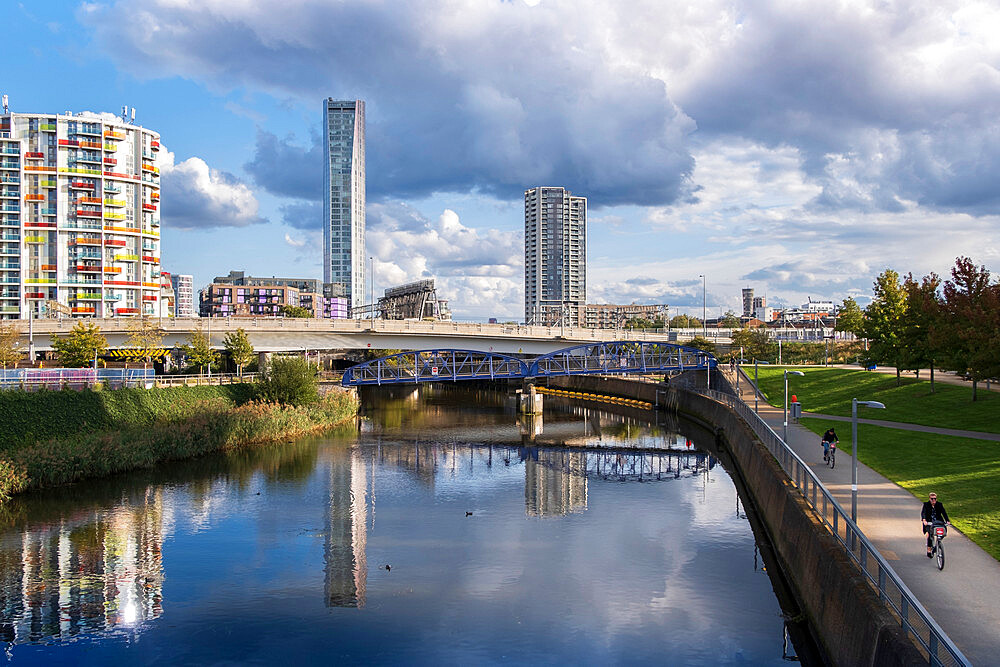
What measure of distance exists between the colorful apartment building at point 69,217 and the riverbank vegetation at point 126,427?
56.2 metres

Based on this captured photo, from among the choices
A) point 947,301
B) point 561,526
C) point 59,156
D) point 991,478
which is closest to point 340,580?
point 561,526

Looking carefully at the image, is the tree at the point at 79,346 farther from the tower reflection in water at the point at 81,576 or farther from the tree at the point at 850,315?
the tree at the point at 850,315

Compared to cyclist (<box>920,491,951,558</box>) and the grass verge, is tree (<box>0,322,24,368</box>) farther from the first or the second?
cyclist (<box>920,491,951,558</box>)

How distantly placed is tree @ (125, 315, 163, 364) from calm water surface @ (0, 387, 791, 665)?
23435 millimetres

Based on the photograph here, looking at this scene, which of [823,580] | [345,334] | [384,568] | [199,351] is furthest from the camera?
[345,334]

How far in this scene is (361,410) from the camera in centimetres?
8344

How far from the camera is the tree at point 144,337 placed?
6638cm

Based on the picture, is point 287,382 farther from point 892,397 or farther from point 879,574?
point 879,574

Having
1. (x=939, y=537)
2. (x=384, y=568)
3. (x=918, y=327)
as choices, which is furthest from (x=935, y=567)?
(x=918, y=327)

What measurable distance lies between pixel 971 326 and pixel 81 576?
41759 millimetres

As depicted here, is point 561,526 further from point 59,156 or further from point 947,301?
point 59,156

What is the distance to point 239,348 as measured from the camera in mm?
68125

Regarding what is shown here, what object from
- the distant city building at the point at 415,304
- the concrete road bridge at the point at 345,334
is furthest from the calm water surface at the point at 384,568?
the distant city building at the point at 415,304

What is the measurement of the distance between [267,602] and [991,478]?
82.0 ft
